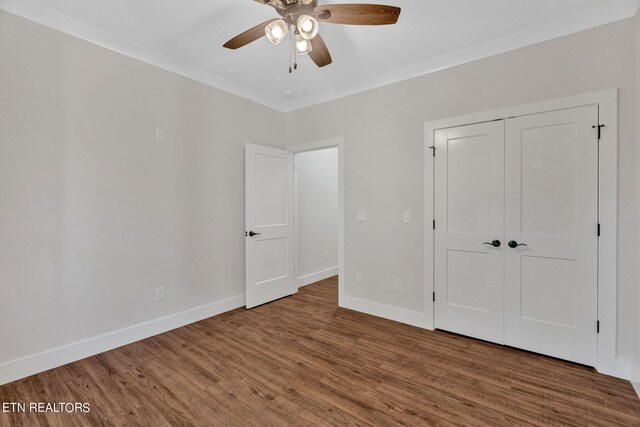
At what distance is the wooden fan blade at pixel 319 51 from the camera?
6.58ft

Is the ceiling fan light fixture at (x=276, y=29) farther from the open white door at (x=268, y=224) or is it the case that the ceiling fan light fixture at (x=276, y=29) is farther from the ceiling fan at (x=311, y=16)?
the open white door at (x=268, y=224)

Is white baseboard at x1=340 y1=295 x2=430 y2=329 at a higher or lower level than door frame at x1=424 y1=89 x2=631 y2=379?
lower

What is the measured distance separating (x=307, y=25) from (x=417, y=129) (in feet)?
5.76

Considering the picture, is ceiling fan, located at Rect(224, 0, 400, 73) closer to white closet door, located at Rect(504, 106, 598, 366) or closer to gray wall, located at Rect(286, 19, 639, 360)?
gray wall, located at Rect(286, 19, 639, 360)

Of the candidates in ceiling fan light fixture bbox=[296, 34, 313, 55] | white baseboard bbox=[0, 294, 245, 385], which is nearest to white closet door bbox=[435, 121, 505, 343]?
ceiling fan light fixture bbox=[296, 34, 313, 55]

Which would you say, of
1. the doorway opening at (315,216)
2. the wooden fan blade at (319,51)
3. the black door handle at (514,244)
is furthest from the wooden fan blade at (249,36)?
the black door handle at (514,244)

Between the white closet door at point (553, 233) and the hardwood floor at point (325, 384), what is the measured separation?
0.24m

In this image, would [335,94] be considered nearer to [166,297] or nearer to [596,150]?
[596,150]

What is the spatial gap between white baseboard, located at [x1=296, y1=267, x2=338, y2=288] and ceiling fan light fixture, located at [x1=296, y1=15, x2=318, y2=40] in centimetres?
339

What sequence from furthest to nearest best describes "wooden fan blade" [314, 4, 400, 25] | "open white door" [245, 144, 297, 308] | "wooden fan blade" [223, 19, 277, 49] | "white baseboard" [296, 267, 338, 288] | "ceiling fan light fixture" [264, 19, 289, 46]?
1. "white baseboard" [296, 267, 338, 288]
2. "open white door" [245, 144, 297, 308]
3. "wooden fan blade" [223, 19, 277, 49]
4. "ceiling fan light fixture" [264, 19, 289, 46]
5. "wooden fan blade" [314, 4, 400, 25]

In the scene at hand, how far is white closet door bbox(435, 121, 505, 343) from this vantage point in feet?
8.54

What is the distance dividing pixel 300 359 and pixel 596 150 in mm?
2854

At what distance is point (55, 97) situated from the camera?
2.27 meters

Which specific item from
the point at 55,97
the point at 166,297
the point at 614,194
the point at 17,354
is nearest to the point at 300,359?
the point at 166,297
